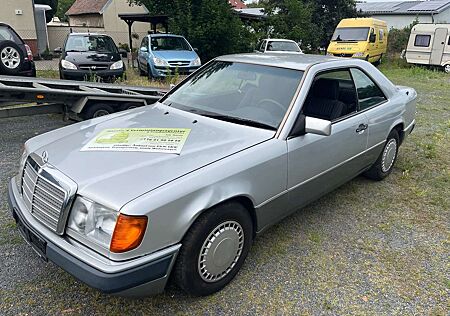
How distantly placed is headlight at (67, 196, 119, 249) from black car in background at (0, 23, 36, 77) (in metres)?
7.79

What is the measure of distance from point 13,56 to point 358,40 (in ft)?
52.6

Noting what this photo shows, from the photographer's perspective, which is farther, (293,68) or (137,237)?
(293,68)

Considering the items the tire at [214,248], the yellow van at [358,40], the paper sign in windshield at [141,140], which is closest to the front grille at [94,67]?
the paper sign in windshield at [141,140]

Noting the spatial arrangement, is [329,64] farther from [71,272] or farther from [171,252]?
[71,272]

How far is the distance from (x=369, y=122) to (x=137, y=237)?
2838mm

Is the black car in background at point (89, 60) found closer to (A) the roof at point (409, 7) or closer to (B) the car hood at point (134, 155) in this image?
(B) the car hood at point (134, 155)

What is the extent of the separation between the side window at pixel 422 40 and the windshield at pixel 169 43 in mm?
13017

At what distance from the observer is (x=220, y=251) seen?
2.56 m

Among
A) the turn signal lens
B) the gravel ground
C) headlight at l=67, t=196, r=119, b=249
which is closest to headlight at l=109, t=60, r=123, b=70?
the gravel ground

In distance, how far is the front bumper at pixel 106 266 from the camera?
2023mm

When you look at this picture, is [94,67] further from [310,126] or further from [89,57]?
[310,126]

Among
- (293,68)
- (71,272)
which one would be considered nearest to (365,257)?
(293,68)

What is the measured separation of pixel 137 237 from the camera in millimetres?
2066

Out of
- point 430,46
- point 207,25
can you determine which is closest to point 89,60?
point 207,25
